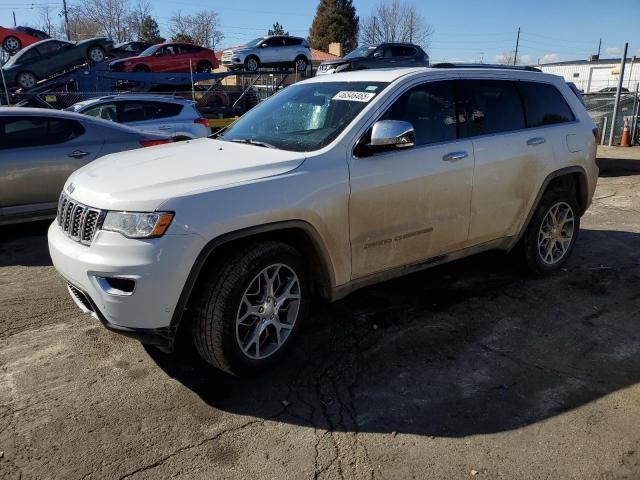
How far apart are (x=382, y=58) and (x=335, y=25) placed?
146 feet

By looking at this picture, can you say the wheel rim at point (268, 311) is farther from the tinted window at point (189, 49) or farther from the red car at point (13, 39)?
the red car at point (13, 39)

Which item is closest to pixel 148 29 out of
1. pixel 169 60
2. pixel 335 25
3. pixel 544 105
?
pixel 335 25

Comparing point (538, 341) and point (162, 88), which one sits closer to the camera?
point (538, 341)

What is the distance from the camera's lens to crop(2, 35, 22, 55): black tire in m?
23.0

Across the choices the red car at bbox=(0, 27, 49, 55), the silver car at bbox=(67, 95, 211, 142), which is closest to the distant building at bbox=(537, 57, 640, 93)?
the red car at bbox=(0, 27, 49, 55)

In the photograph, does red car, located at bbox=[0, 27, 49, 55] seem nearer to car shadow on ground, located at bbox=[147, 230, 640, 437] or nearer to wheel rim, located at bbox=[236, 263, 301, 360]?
car shadow on ground, located at bbox=[147, 230, 640, 437]

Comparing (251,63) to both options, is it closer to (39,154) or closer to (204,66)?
(204,66)

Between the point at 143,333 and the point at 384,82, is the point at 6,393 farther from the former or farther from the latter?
the point at 384,82

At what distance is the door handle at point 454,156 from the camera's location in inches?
157

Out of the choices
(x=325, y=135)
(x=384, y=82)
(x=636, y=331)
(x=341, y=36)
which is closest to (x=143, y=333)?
(x=325, y=135)

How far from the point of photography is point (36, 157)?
6.16m

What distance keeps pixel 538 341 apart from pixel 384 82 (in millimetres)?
2222

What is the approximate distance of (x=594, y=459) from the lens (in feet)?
8.75

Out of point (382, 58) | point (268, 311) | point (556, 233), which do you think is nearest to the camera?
point (268, 311)
